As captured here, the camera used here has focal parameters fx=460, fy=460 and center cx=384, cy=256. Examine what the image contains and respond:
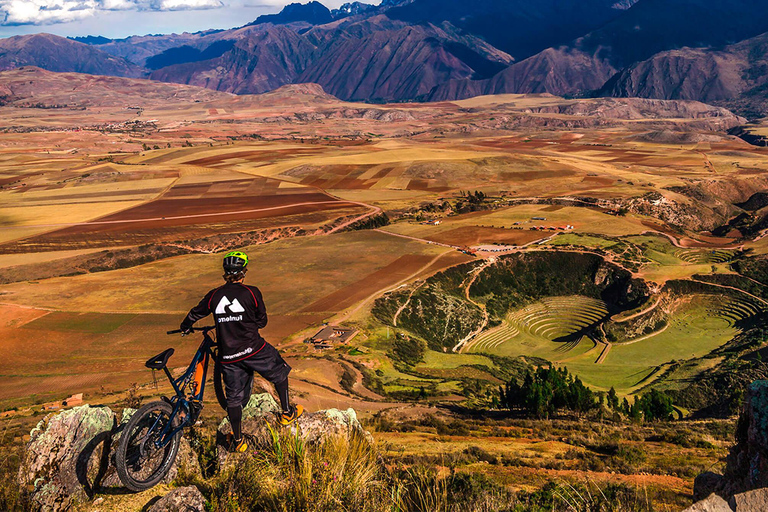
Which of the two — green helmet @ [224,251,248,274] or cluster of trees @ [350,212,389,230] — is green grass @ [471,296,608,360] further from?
green helmet @ [224,251,248,274]

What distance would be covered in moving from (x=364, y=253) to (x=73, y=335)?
4262 centimetres

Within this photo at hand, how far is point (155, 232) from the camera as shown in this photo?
89.6 meters

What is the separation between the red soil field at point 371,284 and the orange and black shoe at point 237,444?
4479cm

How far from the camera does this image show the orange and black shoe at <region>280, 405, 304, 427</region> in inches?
349

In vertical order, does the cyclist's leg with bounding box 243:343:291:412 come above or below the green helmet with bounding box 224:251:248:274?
below

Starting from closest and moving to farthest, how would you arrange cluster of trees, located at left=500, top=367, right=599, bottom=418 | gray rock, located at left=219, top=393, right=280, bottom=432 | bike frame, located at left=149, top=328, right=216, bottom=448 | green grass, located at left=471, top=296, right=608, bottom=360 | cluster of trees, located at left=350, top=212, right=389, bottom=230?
bike frame, located at left=149, top=328, right=216, bottom=448 < gray rock, located at left=219, top=393, right=280, bottom=432 < cluster of trees, located at left=500, top=367, right=599, bottom=418 < green grass, located at left=471, top=296, right=608, bottom=360 < cluster of trees, located at left=350, top=212, right=389, bottom=230

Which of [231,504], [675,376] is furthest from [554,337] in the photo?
[231,504]

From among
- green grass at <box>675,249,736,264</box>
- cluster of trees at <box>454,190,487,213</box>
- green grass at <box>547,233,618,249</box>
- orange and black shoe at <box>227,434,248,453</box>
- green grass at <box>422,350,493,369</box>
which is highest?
orange and black shoe at <box>227,434,248,453</box>

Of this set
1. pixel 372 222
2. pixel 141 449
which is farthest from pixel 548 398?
pixel 372 222

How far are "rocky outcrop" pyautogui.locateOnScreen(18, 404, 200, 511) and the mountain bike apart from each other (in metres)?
0.34

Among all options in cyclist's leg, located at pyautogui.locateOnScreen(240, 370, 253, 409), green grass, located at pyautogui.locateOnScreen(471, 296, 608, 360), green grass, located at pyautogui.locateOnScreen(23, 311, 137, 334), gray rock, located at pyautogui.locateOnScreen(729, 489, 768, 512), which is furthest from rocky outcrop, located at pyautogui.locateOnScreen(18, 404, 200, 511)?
green grass, located at pyautogui.locateOnScreen(471, 296, 608, 360)

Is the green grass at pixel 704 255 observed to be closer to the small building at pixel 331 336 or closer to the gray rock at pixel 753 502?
the small building at pixel 331 336

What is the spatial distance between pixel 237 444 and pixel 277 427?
0.77m

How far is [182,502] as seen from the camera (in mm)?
6902
